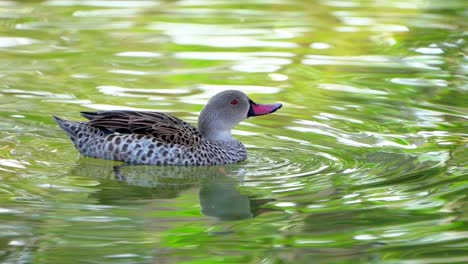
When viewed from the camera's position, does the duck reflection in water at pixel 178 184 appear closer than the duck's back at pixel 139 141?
Yes

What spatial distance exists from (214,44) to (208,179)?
619cm

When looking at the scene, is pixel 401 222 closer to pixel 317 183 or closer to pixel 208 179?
pixel 317 183

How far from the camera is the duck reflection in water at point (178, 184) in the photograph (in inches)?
345

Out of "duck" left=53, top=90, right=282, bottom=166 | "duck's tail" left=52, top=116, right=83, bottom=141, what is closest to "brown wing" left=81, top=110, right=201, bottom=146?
"duck" left=53, top=90, right=282, bottom=166

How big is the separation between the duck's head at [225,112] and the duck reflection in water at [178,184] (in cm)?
52

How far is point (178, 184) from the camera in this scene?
31.1 ft

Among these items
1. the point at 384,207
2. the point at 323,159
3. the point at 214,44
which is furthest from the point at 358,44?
the point at 384,207

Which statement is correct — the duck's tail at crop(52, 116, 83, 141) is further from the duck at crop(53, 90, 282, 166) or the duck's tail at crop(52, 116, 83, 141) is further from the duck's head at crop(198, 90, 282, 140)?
the duck's head at crop(198, 90, 282, 140)

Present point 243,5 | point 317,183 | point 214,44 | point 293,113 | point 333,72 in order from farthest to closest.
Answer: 1. point 243,5
2. point 214,44
3. point 333,72
4. point 293,113
5. point 317,183

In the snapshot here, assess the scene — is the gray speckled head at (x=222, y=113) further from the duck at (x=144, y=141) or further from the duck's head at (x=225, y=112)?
the duck at (x=144, y=141)

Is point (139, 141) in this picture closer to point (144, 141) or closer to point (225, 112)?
point (144, 141)

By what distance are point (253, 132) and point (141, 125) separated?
160 cm

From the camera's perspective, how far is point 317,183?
366 inches

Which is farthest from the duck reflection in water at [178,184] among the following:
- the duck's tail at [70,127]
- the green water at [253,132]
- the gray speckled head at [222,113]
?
the gray speckled head at [222,113]
